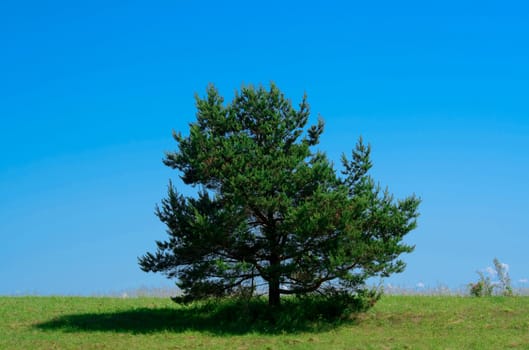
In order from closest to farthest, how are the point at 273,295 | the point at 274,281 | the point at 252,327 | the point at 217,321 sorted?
the point at 252,327 < the point at 274,281 < the point at 273,295 < the point at 217,321

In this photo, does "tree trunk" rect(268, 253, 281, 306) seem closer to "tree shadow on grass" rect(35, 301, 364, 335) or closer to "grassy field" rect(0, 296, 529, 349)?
"tree shadow on grass" rect(35, 301, 364, 335)

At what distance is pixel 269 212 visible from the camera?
22.9m

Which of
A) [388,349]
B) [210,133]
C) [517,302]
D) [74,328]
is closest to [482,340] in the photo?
[388,349]

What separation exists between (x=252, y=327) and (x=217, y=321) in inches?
94.2

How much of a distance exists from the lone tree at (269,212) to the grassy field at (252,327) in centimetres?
181

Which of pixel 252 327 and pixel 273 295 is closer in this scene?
pixel 252 327

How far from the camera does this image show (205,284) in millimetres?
23094

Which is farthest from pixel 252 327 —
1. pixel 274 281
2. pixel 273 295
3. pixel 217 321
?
pixel 217 321

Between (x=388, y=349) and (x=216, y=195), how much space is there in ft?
29.0

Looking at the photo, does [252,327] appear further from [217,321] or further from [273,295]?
[217,321]

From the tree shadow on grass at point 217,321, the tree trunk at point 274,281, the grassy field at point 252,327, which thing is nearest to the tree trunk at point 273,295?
the tree trunk at point 274,281

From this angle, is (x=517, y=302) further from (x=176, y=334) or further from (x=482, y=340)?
(x=176, y=334)

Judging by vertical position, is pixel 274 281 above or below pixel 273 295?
above

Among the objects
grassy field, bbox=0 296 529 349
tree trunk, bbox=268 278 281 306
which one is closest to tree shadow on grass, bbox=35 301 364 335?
grassy field, bbox=0 296 529 349
